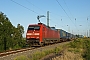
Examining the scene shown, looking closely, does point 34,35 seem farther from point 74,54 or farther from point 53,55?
point 74,54

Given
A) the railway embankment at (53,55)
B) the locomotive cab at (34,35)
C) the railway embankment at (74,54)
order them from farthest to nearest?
the locomotive cab at (34,35) < the railway embankment at (53,55) < the railway embankment at (74,54)

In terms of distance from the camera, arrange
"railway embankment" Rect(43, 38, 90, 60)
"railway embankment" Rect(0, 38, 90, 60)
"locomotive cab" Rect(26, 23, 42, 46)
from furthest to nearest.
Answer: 1. "locomotive cab" Rect(26, 23, 42, 46)
2. "railway embankment" Rect(0, 38, 90, 60)
3. "railway embankment" Rect(43, 38, 90, 60)

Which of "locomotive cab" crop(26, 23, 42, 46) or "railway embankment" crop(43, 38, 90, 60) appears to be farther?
"locomotive cab" crop(26, 23, 42, 46)

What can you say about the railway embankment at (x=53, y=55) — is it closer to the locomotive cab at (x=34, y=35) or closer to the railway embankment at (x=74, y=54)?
the railway embankment at (x=74, y=54)

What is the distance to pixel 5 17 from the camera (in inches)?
1681

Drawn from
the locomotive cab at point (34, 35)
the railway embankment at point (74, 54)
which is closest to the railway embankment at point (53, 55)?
the railway embankment at point (74, 54)

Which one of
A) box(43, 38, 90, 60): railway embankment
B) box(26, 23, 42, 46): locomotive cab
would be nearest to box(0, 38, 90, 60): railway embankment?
box(43, 38, 90, 60): railway embankment

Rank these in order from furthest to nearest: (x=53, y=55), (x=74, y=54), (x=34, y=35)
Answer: (x=34, y=35) → (x=53, y=55) → (x=74, y=54)

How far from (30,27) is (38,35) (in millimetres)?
2210

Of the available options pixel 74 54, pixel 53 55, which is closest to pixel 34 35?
pixel 53 55

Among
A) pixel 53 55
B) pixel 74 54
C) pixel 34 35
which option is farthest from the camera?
pixel 34 35

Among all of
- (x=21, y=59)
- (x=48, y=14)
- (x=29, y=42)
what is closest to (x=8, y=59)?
(x=21, y=59)

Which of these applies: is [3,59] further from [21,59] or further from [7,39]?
[7,39]

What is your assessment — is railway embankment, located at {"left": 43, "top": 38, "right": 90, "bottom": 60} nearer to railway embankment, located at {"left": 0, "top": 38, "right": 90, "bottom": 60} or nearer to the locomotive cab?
railway embankment, located at {"left": 0, "top": 38, "right": 90, "bottom": 60}
